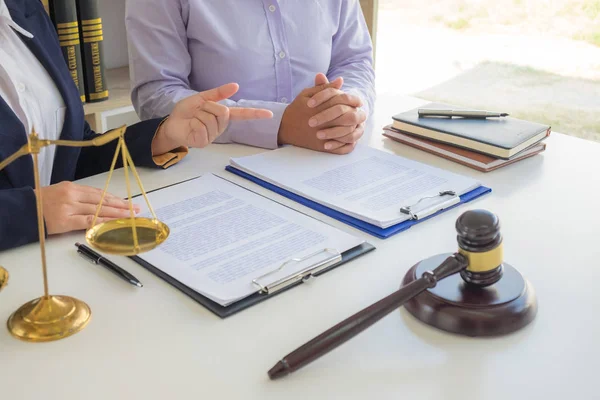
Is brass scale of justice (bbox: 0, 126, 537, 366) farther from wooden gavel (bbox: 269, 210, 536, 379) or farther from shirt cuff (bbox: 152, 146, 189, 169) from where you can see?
shirt cuff (bbox: 152, 146, 189, 169)

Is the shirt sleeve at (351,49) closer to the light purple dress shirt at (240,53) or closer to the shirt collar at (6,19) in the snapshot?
the light purple dress shirt at (240,53)

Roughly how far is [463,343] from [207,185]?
56 centimetres

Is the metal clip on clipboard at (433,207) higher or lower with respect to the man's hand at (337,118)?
lower

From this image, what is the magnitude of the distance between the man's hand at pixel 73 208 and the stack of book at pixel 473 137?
0.65 metres

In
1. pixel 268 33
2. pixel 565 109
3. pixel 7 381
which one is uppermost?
pixel 268 33

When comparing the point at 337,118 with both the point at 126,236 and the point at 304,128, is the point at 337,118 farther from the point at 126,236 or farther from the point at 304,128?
the point at 126,236

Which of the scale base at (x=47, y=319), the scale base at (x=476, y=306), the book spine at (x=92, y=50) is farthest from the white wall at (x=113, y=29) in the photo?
the scale base at (x=476, y=306)

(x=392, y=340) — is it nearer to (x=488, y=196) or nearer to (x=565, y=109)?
(x=488, y=196)

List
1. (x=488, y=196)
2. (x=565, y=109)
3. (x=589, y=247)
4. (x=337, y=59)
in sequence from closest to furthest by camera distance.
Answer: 1. (x=589, y=247)
2. (x=488, y=196)
3. (x=337, y=59)
4. (x=565, y=109)

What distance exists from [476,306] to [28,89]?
96cm

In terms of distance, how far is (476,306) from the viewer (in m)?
0.72

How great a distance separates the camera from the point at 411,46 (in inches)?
193

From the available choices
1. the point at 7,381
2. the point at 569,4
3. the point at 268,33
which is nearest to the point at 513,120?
the point at 268,33

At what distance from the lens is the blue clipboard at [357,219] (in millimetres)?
966
